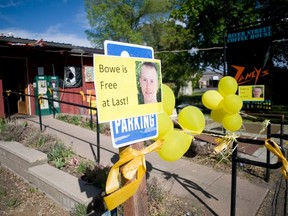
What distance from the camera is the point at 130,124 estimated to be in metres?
1.60

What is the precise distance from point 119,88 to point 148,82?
0.30 m

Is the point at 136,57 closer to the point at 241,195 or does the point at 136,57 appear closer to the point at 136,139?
the point at 136,139

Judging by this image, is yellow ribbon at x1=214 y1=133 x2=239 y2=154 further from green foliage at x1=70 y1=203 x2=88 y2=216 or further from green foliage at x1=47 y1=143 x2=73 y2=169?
green foliage at x1=47 y1=143 x2=73 y2=169

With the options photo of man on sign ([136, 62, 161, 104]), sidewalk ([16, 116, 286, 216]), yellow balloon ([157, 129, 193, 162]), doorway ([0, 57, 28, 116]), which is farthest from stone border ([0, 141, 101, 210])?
doorway ([0, 57, 28, 116])

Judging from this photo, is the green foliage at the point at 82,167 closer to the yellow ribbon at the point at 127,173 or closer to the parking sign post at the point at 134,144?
the parking sign post at the point at 134,144

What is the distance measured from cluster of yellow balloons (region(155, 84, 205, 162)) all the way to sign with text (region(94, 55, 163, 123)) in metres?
0.32

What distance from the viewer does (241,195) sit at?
3.68m

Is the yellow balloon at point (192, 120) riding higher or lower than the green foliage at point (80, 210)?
higher

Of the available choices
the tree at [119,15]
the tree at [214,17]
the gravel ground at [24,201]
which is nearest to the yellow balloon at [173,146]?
the gravel ground at [24,201]

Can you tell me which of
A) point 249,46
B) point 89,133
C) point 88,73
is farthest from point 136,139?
point 88,73

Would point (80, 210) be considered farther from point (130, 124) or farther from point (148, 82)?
point (148, 82)

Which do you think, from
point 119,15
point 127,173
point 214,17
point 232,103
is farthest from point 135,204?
point 119,15

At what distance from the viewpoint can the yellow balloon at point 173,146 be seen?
2.00 meters

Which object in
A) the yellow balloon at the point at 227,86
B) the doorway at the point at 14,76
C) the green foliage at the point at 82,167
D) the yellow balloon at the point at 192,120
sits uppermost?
the doorway at the point at 14,76
